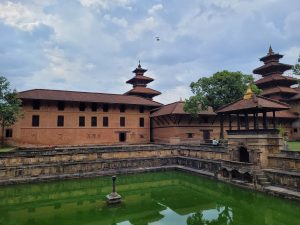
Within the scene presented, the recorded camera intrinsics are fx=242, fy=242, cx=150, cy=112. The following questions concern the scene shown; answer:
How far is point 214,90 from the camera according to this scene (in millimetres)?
29844

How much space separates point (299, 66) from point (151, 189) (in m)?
15.5

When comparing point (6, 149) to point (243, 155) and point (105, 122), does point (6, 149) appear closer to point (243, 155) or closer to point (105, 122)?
point (105, 122)

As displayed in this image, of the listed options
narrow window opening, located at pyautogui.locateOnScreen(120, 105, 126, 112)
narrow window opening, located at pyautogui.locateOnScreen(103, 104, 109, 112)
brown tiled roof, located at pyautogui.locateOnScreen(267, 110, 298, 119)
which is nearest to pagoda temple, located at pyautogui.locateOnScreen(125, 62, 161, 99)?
narrow window opening, located at pyautogui.locateOnScreen(120, 105, 126, 112)

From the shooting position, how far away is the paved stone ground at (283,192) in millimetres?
12945

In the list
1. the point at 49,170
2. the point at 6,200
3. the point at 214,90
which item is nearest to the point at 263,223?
the point at 6,200

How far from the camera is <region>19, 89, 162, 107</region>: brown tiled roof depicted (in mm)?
30125

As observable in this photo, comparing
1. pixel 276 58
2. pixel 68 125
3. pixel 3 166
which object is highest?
pixel 276 58

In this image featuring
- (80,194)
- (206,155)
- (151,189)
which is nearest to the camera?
(80,194)

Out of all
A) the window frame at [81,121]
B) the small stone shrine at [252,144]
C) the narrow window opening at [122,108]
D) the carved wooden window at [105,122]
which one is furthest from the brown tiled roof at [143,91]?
the small stone shrine at [252,144]

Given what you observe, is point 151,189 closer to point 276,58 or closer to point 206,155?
point 206,155

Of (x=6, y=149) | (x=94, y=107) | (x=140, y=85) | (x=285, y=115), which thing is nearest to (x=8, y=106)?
(x=6, y=149)

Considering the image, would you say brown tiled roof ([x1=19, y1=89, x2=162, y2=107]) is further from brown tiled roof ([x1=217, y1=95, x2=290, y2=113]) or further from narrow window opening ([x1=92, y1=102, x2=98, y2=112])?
brown tiled roof ([x1=217, y1=95, x2=290, y2=113])

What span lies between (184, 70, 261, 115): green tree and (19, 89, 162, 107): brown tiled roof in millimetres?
9462

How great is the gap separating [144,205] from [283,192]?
25.5ft
